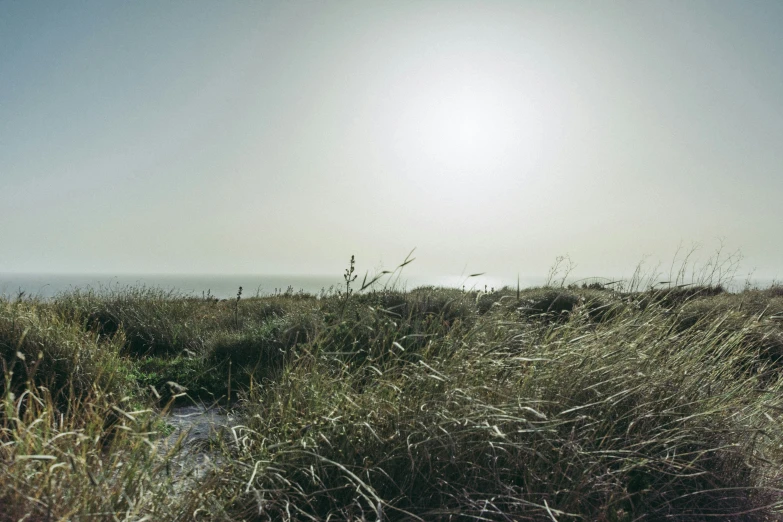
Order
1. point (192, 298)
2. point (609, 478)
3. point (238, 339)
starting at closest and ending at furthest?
→ 1. point (609, 478)
2. point (238, 339)
3. point (192, 298)

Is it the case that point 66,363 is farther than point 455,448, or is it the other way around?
point 66,363

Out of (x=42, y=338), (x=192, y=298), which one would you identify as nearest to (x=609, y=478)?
(x=42, y=338)

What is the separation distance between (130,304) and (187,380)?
3773mm

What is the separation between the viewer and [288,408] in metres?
2.94

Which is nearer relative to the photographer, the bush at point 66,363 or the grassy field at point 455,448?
the grassy field at point 455,448

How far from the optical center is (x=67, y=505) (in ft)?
6.02

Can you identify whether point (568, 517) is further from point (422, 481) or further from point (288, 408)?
point (288, 408)

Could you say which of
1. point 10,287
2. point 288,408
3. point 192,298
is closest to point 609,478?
point 288,408

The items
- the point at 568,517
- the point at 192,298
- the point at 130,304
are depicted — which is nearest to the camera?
the point at 568,517

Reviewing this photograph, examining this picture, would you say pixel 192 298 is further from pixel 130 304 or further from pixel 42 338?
pixel 42 338

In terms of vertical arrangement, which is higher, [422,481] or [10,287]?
[10,287]

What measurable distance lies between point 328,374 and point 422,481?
1164mm

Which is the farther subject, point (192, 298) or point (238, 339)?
point (192, 298)

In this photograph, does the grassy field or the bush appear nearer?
the grassy field
